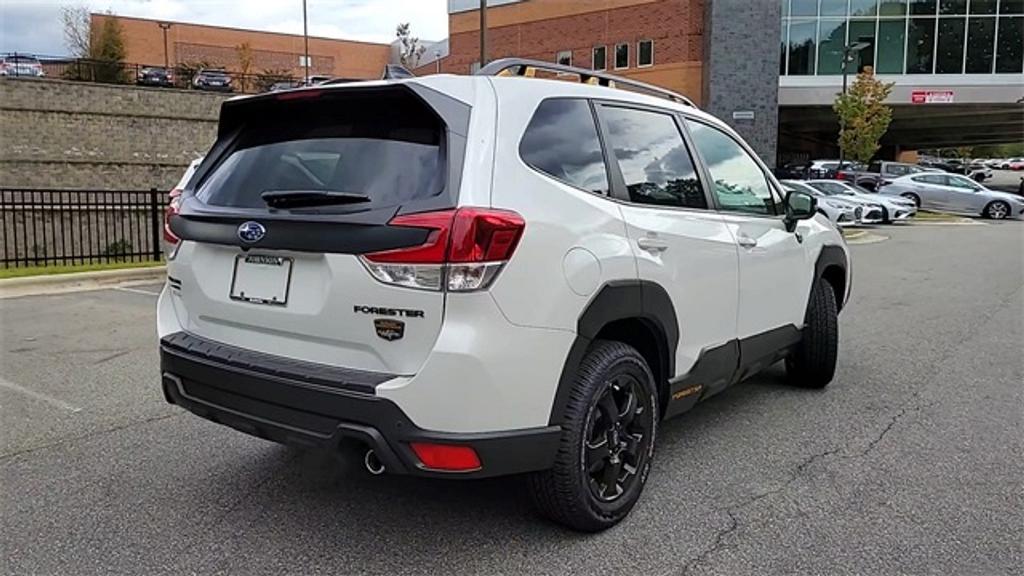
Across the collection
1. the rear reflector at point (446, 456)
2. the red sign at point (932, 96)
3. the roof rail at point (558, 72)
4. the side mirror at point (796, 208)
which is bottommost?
the rear reflector at point (446, 456)

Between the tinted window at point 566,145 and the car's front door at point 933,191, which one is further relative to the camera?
the car's front door at point 933,191

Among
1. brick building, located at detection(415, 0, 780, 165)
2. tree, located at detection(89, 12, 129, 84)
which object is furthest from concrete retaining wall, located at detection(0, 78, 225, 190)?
brick building, located at detection(415, 0, 780, 165)

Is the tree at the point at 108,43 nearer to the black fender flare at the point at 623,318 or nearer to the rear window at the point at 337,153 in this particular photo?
the rear window at the point at 337,153

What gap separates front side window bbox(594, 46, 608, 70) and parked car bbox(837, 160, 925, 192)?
15586mm

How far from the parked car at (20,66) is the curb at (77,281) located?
1137 inches

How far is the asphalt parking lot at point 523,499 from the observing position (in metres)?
3.19

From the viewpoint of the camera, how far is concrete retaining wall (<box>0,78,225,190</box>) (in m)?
30.2

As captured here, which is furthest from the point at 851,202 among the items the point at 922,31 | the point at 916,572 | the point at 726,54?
the point at 916,572

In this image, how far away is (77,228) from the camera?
26.0 m

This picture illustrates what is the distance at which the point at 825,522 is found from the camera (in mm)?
3539

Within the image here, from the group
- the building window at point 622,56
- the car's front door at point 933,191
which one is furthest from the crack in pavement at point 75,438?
the building window at point 622,56

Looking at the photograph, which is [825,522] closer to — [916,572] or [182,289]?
[916,572]

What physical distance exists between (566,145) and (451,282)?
37.1 inches

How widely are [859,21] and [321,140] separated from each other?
140 ft
